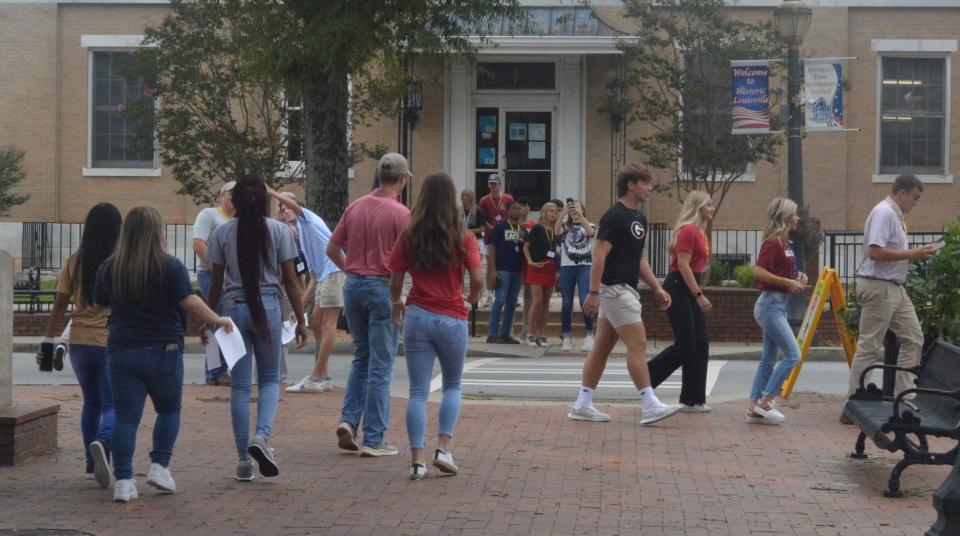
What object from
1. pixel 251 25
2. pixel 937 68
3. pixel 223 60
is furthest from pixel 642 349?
pixel 937 68

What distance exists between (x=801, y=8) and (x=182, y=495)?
12.9m

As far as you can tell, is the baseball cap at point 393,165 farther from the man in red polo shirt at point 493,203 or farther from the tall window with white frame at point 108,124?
the tall window with white frame at point 108,124

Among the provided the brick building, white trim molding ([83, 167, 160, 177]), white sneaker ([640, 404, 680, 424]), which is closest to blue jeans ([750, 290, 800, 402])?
white sneaker ([640, 404, 680, 424])

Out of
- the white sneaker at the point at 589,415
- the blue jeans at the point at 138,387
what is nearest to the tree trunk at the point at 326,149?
the white sneaker at the point at 589,415

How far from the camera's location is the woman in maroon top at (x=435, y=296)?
27.7ft

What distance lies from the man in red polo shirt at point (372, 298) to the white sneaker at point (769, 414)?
3.26 m

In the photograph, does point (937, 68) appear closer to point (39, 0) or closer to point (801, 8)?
point (801, 8)

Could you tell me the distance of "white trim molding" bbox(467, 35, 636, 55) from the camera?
2520cm

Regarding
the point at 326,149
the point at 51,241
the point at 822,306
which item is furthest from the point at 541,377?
the point at 51,241

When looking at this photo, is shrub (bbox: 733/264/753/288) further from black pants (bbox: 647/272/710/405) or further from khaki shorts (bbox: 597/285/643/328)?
khaki shorts (bbox: 597/285/643/328)

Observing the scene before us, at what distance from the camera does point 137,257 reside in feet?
25.2

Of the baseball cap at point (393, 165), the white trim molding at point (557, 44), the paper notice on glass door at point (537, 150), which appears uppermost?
the white trim molding at point (557, 44)

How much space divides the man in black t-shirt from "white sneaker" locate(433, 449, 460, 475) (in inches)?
91.1

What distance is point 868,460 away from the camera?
9.51m
